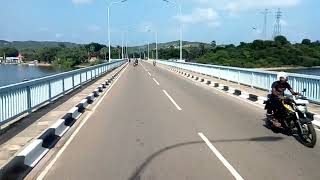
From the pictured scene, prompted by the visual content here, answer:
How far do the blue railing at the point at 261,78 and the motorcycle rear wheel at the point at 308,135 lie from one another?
18.0 feet

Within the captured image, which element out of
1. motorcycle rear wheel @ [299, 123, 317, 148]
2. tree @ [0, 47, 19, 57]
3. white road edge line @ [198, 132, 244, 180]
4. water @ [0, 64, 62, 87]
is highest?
tree @ [0, 47, 19, 57]

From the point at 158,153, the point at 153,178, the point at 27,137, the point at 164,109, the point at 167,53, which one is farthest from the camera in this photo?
the point at 167,53

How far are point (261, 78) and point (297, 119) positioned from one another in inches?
531

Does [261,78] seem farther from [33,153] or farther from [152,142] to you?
[33,153]

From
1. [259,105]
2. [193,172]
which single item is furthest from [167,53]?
[193,172]

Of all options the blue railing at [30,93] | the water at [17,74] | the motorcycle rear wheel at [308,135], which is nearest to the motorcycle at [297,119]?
the motorcycle rear wheel at [308,135]

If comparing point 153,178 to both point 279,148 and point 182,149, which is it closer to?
point 182,149

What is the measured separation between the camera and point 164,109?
17391mm

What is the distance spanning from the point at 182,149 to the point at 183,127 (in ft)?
10.3

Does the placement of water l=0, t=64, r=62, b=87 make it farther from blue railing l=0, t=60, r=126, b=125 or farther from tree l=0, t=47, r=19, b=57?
tree l=0, t=47, r=19, b=57

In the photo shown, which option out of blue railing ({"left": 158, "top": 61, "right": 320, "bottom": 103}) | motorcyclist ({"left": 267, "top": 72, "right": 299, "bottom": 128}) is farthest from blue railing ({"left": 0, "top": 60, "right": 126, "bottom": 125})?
blue railing ({"left": 158, "top": 61, "right": 320, "bottom": 103})

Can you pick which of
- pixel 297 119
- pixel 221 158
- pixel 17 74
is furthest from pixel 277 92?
pixel 17 74

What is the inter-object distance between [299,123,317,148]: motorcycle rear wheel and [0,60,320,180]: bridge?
18 centimetres

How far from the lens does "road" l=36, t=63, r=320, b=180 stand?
7.73 metres
